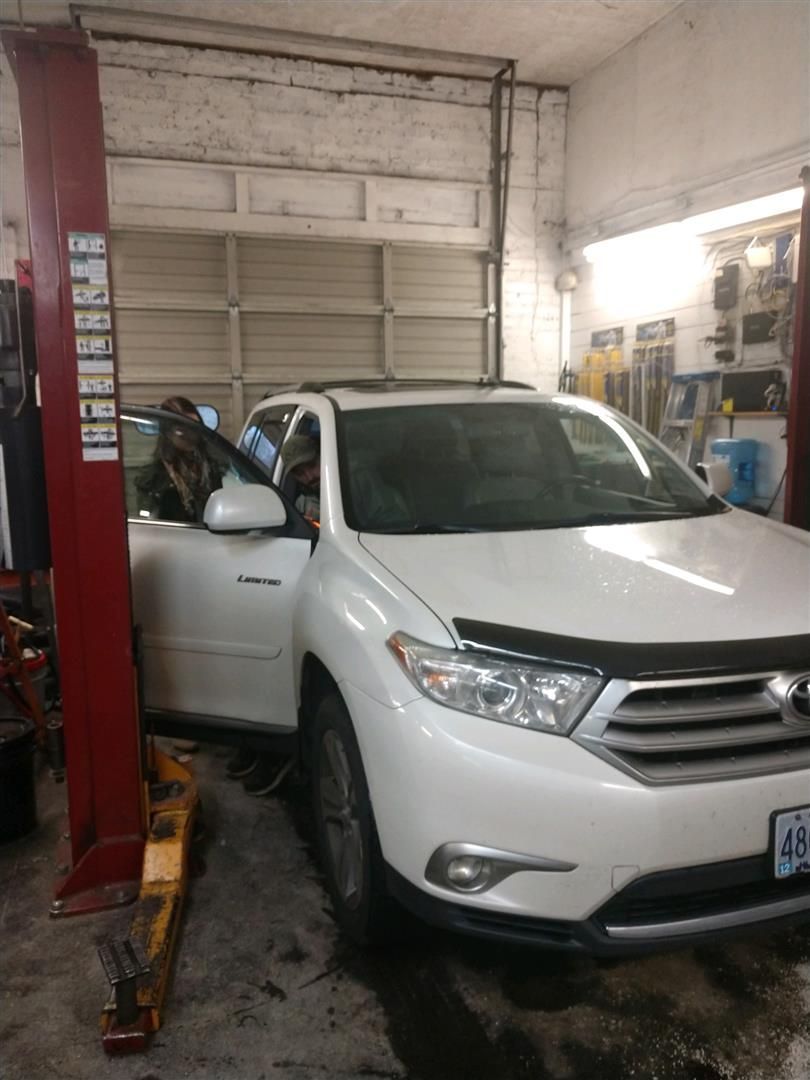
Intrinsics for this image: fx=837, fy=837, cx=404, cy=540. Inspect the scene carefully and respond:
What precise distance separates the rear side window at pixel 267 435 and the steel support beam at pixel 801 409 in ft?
11.2

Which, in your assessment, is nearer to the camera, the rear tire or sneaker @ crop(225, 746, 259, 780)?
the rear tire

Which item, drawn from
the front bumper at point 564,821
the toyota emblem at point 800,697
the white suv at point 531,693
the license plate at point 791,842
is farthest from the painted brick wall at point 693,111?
the front bumper at point 564,821

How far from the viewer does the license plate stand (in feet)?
5.99

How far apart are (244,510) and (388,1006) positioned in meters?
1.51

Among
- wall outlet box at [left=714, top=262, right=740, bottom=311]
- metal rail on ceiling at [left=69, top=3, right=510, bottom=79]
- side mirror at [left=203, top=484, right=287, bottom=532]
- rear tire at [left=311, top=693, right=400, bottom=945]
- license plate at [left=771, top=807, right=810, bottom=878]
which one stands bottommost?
rear tire at [left=311, top=693, right=400, bottom=945]

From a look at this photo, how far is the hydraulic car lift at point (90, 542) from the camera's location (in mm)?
2311

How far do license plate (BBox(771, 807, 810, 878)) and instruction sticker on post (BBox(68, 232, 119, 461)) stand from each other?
2036mm

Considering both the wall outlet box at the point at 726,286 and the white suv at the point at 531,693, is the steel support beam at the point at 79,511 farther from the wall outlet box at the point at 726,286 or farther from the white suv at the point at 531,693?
the wall outlet box at the point at 726,286

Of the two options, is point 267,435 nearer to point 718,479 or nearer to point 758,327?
point 718,479

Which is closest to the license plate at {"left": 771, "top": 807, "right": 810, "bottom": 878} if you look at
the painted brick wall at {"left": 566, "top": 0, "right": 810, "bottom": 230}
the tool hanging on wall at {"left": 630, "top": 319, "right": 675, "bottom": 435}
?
the painted brick wall at {"left": 566, "top": 0, "right": 810, "bottom": 230}

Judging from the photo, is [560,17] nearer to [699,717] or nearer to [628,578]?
[628,578]

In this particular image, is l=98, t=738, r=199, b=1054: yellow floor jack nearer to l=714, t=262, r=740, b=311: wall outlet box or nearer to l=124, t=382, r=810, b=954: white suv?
l=124, t=382, r=810, b=954: white suv

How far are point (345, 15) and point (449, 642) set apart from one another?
6.87m

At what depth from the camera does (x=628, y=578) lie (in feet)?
7.30
